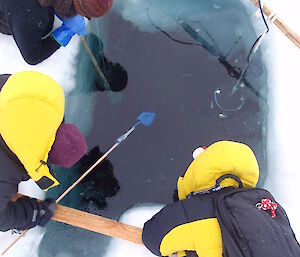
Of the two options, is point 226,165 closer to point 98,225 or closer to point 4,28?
point 98,225

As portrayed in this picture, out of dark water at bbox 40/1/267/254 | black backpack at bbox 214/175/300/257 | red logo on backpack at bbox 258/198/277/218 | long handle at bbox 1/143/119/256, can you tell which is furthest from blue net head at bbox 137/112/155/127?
red logo on backpack at bbox 258/198/277/218

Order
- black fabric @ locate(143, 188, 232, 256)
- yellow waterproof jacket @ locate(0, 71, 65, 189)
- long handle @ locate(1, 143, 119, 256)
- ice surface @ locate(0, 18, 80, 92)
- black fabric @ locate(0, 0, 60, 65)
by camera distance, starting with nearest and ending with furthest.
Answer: yellow waterproof jacket @ locate(0, 71, 65, 189) → black fabric @ locate(143, 188, 232, 256) → black fabric @ locate(0, 0, 60, 65) → long handle @ locate(1, 143, 119, 256) → ice surface @ locate(0, 18, 80, 92)

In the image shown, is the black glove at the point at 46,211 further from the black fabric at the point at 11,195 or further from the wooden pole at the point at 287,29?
the wooden pole at the point at 287,29

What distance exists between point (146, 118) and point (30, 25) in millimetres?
794

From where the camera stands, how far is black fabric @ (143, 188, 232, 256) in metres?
1.39

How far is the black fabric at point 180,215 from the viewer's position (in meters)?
1.39

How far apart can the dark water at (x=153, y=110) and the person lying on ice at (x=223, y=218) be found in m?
0.42

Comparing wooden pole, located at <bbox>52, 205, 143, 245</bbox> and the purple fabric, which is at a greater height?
the purple fabric

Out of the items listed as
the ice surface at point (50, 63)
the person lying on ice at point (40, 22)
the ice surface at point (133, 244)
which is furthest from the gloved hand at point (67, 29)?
the ice surface at point (133, 244)

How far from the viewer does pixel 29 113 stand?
1.11 m

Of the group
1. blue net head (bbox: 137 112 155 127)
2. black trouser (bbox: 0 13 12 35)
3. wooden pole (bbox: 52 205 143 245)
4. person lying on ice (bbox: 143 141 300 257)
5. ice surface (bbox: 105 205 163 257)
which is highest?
black trouser (bbox: 0 13 12 35)

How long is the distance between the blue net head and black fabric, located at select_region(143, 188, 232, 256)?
2.08 ft

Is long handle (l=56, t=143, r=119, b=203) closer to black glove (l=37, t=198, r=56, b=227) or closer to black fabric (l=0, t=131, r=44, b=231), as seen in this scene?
black glove (l=37, t=198, r=56, b=227)

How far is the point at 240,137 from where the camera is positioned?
2.15m
